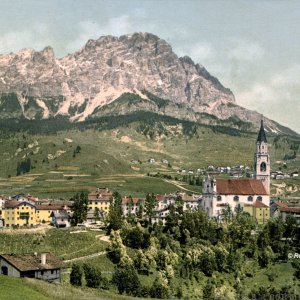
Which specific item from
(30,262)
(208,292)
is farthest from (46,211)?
(30,262)

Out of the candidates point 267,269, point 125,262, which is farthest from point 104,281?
point 267,269

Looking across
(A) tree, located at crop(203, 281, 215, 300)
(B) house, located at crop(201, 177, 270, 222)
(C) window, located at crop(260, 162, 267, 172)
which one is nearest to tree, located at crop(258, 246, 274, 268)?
(A) tree, located at crop(203, 281, 215, 300)

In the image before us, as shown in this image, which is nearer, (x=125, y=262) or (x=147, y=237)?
(x=125, y=262)

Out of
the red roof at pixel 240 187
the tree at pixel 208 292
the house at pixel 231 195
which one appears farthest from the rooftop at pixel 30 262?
the red roof at pixel 240 187

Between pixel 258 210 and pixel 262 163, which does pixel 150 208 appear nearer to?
pixel 258 210

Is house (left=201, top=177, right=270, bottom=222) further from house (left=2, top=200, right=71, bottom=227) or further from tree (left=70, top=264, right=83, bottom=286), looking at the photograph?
tree (left=70, top=264, right=83, bottom=286)

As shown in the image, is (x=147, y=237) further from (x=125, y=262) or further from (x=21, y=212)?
(x=21, y=212)
